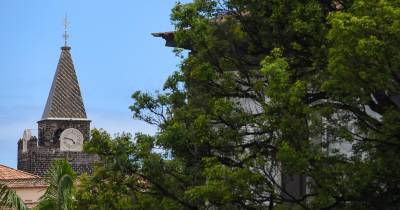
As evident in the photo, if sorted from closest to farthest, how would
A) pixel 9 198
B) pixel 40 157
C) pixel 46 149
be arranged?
pixel 9 198 → pixel 40 157 → pixel 46 149

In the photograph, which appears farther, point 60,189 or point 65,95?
point 65,95

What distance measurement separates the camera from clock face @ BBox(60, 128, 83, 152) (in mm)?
99125

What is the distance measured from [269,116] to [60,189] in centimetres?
624

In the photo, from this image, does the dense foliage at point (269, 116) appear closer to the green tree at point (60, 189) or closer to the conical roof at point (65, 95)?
the green tree at point (60, 189)

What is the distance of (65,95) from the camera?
97.4m

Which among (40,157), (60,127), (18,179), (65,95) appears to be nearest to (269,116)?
(18,179)

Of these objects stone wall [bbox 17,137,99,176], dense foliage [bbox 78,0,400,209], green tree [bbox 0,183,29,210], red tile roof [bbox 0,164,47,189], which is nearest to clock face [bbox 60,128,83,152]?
stone wall [bbox 17,137,99,176]

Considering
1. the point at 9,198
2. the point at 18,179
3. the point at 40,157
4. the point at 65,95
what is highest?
the point at 65,95

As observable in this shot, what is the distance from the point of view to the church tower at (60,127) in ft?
→ 320

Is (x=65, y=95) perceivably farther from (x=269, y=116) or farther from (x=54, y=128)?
(x=269, y=116)

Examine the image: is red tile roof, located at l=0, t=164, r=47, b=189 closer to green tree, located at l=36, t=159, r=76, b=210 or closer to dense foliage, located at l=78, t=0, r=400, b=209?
green tree, located at l=36, t=159, r=76, b=210

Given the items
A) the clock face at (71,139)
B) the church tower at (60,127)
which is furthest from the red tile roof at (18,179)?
the clock face at (71,139)

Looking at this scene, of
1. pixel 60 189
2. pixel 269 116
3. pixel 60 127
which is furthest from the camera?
pixel 60 127

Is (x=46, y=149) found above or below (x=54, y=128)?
below
